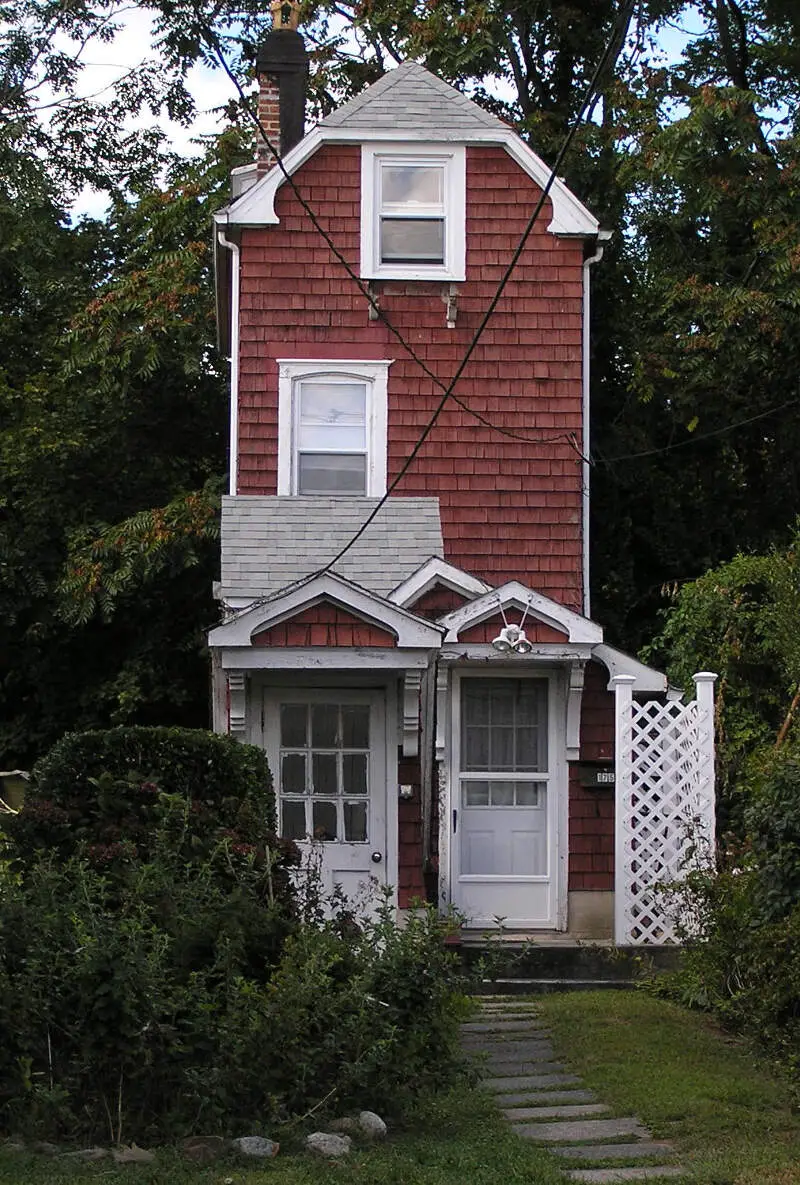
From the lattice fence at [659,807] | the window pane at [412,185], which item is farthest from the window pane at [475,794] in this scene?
the window pane at [412,185]

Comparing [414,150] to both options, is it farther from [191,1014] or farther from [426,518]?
[191,1014]

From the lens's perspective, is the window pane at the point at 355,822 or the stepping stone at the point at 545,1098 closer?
the stepping stone at the point at 545,1098

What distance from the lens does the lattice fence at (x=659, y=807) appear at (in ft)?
39.7

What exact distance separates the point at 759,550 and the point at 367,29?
821 centimetres

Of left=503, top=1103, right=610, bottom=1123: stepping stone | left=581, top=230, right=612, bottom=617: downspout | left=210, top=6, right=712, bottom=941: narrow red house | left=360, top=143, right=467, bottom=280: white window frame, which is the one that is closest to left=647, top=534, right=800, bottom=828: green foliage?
left=210, top=6, right=712, bottom=941: narrow red house

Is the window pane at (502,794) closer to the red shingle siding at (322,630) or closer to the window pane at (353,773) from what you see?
the window pane at (353,773)

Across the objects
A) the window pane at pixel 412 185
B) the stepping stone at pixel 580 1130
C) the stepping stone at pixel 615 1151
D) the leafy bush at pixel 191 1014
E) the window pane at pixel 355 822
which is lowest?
the stepping stone at pixel 580 1130

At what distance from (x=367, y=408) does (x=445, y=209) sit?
2026 millimetres

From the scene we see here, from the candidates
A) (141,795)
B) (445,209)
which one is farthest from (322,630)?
(445,209)

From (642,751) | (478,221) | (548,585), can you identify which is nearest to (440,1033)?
(642,751)

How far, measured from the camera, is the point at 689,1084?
26.0ft

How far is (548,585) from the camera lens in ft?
47.3

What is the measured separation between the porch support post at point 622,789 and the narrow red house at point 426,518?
0.20 ft

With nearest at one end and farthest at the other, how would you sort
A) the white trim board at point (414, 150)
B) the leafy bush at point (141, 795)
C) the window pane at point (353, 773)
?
the leafy bush at point (141, 795) < the window pane at point (353, 773) < the white trim board at point (414, 150)
